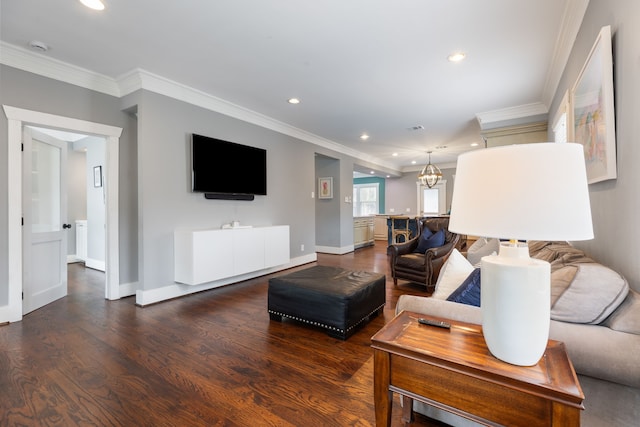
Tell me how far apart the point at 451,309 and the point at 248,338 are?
68.1 inches

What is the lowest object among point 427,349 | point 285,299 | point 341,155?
point 285,299

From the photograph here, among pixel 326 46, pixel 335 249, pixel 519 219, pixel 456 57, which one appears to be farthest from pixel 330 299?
pixel 335 249

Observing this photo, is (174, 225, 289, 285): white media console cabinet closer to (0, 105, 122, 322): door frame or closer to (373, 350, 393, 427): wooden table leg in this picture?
(0, 105, 122, 322): door frame

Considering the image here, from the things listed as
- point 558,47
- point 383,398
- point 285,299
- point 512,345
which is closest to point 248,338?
point 285,299

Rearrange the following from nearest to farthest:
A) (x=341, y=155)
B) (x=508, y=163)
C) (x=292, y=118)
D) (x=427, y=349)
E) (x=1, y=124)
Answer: (x=508, y=163)
(x=427, y=349)
(x=1, y=124)
(x=292, y=118)
(x=341, y=155)

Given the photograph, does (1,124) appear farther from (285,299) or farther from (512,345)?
(512,345)

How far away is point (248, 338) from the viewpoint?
2436 millimetres

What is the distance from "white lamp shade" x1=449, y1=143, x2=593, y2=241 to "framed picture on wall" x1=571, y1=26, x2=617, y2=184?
1011 mm

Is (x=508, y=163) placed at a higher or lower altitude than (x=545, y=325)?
higher

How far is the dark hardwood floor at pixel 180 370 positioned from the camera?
1541 mm

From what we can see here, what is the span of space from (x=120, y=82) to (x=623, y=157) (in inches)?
174

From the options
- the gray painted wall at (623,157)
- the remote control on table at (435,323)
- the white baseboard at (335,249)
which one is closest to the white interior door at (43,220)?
the remote control on table at (435,323)

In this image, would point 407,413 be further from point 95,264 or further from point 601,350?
point 95,264

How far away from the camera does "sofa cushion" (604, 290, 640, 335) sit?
3.45ft
